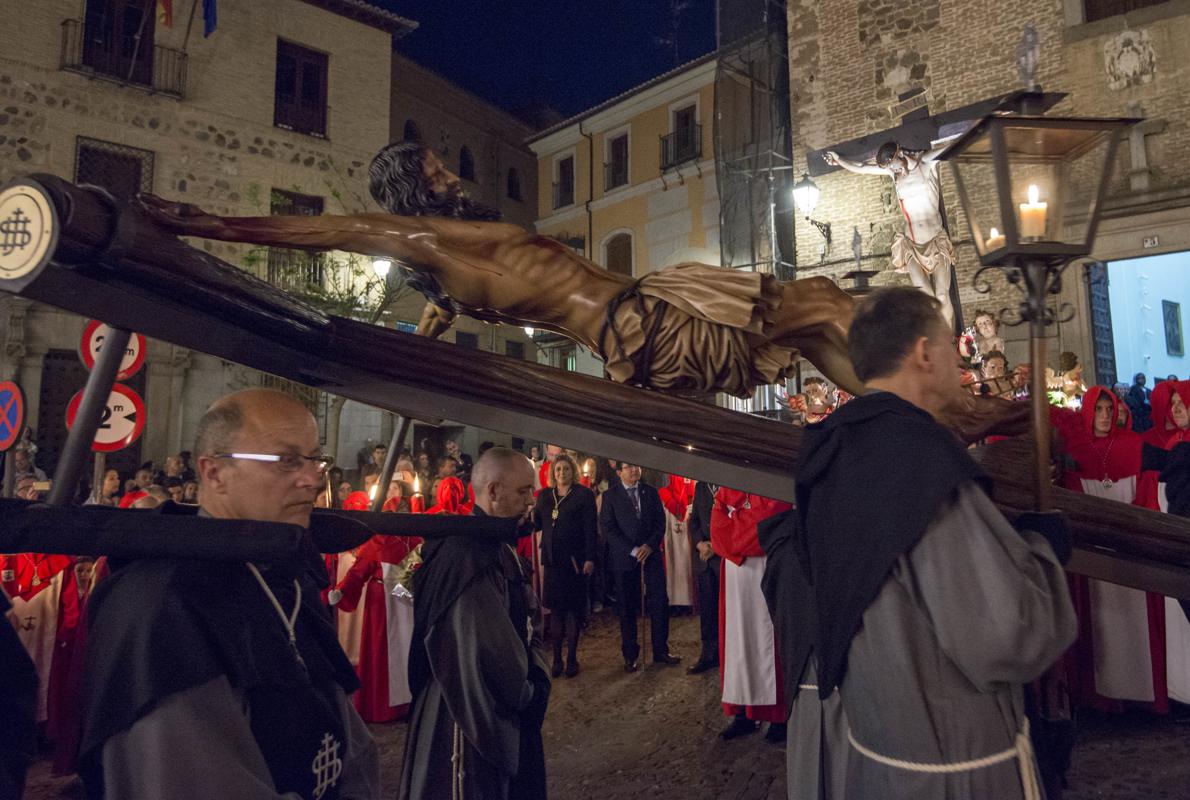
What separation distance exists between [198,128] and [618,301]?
1873 centimetres

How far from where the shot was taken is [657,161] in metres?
24.3

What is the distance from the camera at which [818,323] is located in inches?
115

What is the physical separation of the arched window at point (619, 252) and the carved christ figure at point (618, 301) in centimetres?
2269

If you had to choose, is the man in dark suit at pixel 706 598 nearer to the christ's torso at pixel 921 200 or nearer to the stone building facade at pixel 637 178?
the christ's torso at pixel 921 200

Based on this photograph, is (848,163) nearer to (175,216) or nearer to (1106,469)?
(1106,469)

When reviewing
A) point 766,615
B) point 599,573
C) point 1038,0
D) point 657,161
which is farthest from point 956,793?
point 657,161

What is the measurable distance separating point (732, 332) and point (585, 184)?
24905mm

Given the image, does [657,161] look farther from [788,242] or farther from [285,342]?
[285,342]

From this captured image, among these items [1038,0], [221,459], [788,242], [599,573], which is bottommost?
[599,573]

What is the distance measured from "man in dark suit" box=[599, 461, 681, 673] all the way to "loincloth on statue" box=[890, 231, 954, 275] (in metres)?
4.33

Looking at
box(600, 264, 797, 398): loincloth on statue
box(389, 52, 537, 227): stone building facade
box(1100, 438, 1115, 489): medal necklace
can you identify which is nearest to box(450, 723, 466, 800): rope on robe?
box(600, 264, 797, 398): loincloth on statue

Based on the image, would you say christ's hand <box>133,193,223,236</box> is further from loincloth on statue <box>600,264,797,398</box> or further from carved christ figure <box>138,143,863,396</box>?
loincloth on statue <box>600,264,797,398</box>

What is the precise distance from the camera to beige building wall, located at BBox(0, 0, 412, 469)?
15.8 metres

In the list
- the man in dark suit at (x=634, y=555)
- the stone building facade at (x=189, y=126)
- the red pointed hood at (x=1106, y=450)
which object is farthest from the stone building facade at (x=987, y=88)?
the stone building facade at (x=189, y=126)
